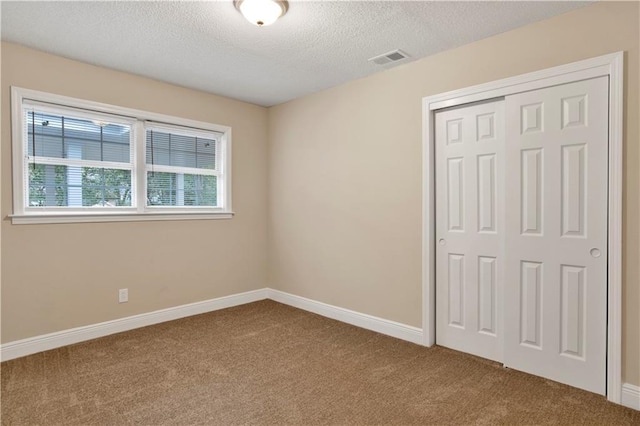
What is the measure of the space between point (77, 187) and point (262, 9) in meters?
2.44

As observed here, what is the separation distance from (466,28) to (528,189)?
1284 millimetres

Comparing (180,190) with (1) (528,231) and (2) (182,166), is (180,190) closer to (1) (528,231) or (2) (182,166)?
(2) (182,166)

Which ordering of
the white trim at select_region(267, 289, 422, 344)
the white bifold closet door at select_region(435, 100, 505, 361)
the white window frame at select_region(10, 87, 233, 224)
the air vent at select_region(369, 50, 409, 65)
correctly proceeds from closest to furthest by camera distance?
the white bifold closet door at select_region(435, 100, 505, 361), the white window frame at select_region(10, 87, 233, 224), the air vent at select_region(369, 50, 409, 65), the white trim at select_region(267, 289, 422, 344)

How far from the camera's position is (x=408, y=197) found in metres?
3.29

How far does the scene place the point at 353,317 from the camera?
3.77 meters

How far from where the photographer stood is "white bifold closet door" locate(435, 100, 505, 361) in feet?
9.27

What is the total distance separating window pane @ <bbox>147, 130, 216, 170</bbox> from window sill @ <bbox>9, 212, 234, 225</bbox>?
0.57m

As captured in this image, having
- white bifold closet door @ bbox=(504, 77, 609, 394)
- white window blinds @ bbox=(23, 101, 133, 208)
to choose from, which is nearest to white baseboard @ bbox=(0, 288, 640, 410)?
white bifold closet door @ bbox=(504, 77, 609, 394)

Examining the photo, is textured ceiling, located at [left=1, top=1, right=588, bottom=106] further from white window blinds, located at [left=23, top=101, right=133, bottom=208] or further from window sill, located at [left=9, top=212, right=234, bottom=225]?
window sill, located at [left=9, top=212, right=234, bottom=225]

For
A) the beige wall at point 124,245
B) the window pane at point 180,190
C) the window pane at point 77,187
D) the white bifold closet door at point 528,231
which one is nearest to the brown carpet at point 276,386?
the white bifold closet door at point 528,231

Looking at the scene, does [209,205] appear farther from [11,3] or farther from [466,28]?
[466,28]

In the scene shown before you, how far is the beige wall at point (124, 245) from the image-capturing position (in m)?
2.96

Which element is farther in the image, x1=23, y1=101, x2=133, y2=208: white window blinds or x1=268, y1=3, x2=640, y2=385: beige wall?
x1=23, y1=101, x2=133, y2=208: white window blinds

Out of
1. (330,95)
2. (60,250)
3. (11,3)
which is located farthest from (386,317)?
(11,3)
